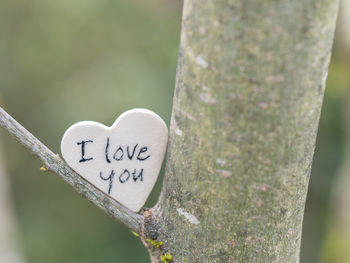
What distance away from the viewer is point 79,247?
3.31m

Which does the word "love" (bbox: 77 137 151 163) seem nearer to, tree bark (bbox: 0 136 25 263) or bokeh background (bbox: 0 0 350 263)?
tree bark (bbox: 0 136 25 263)

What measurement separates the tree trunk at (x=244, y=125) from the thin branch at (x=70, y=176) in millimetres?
95

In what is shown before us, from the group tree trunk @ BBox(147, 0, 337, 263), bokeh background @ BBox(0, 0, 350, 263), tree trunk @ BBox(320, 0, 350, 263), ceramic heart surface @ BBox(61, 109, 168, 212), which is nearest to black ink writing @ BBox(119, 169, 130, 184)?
ceramic heart surface @ BBox(61, 109, 168, 212)

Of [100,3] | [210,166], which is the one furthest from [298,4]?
[100,3]

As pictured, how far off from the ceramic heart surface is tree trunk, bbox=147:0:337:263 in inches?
3.8

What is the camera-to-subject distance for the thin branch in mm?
788

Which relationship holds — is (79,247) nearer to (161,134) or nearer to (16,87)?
(16,87)

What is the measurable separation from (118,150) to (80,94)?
2439 millimetres

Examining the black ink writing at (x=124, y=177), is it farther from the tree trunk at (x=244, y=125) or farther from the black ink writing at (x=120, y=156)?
the tree trunk at (x=244, y=125)

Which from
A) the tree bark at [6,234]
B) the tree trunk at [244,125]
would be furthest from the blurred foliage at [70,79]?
the tree trunk at [244,125]

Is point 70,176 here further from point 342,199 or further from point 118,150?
point 342,199

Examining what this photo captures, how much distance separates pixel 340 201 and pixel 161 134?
2085 mm

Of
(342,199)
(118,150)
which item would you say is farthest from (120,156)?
(342,199)

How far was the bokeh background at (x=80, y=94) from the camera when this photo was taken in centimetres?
321
